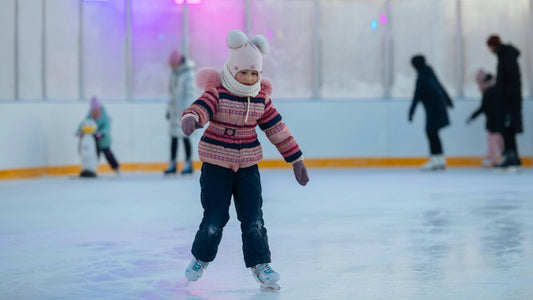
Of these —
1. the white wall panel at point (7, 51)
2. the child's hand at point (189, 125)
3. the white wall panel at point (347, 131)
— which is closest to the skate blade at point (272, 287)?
the child's hand at point (189, 125)

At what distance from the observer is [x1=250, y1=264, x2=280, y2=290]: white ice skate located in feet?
13.4

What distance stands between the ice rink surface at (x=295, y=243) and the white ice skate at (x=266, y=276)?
0.06m

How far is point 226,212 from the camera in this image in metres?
4.25

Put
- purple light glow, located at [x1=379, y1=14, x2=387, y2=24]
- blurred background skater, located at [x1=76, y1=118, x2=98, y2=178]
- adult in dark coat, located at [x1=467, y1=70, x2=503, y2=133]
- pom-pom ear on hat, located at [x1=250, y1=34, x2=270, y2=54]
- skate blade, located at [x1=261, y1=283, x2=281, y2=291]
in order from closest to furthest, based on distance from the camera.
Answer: skate blade, located at [x1=261, y1=283, x2=281, y2=291] < pom-pom ear on hat, located at [x1=250, y1=34, x2=270, y2=54] < blurred background skater, located at [x1=76, y1=118, x2=98, y2=178] < adult in dark coat, located at [x1=467, y1=70, x2=503, y2=133] < purple light glow, located at [x1=379, y1=14, x2=387, y2=24]

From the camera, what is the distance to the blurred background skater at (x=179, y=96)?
12.1m

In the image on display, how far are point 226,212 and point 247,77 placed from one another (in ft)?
2.09

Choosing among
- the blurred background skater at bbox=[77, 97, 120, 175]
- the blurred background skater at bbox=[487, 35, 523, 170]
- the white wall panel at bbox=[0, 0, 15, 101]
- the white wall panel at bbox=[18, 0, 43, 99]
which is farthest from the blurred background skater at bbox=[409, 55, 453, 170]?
the white wall panel at bbox=[0, 0, 15, 101]

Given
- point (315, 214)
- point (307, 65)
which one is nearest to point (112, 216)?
point (315, 214)

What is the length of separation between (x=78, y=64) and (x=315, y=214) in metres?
7.93

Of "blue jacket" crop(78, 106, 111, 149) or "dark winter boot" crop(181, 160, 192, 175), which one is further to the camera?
"blue jacket" crop(78, 106, 111, 149)

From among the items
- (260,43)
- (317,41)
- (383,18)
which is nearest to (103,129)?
(317,41)

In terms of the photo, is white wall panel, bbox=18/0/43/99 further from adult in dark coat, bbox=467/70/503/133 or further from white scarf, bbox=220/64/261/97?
white scarf, bbox=220/64/261/97

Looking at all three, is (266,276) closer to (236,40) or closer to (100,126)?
(236,40)

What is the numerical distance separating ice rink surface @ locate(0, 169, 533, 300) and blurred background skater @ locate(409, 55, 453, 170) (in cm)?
293
